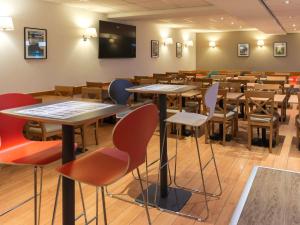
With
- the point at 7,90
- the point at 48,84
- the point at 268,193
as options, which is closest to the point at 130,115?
the point at 268,193

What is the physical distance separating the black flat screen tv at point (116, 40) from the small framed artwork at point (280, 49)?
22.3 feet

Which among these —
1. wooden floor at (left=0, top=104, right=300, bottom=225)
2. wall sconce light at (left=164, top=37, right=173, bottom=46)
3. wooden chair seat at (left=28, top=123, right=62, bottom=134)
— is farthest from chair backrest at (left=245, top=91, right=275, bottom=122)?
wall sconce light at (left=164, top=37, right=173, bottom=46)

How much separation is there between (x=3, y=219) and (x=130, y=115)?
1811 millimetres

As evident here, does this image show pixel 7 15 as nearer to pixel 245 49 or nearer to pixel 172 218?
pixel 172 218

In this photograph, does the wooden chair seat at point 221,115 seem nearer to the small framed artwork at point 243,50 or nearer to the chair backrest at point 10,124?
the chair backrest at point 10,124

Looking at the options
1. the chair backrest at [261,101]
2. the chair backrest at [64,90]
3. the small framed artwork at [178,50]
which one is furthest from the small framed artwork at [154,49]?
the chair backrest at [261,101]

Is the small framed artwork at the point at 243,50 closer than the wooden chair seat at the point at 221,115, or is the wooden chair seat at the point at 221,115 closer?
the wooden chair seat at the point at 221,115

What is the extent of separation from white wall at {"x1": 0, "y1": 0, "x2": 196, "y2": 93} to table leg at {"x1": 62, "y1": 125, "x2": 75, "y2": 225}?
4.04 meters

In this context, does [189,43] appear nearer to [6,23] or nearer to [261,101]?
[261,101]

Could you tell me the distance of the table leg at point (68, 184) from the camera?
1.71 m

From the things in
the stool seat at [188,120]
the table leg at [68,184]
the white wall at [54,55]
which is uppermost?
the white wall at [54,55]

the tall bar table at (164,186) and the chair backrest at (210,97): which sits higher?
the chair backrest at (210,97)

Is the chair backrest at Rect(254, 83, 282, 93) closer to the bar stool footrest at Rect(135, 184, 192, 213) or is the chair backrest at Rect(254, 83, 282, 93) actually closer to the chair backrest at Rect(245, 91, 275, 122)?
the chair backrest at Rect(245, 91, 275, 122)

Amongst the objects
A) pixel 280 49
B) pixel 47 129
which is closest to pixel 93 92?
pixel 47 129
